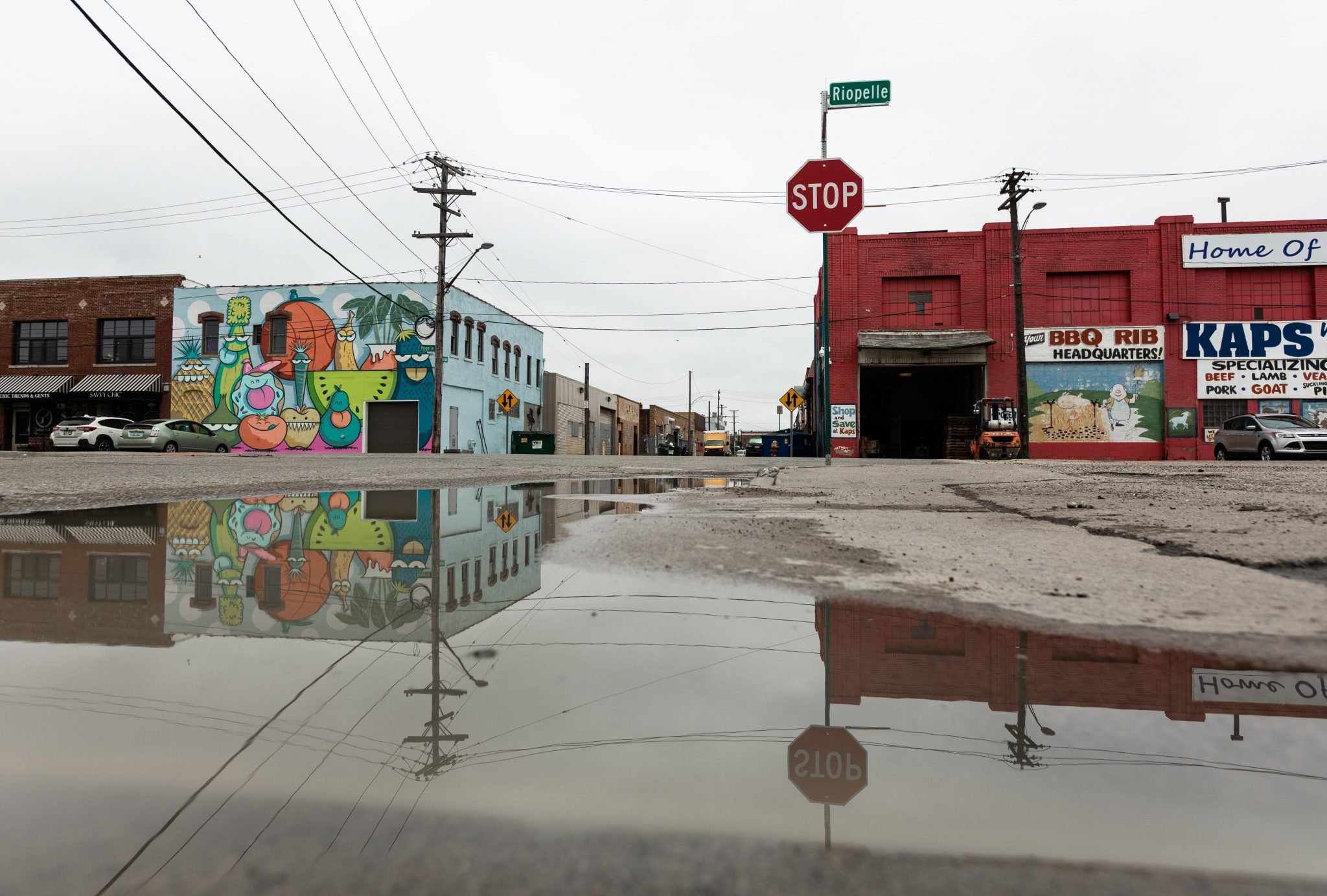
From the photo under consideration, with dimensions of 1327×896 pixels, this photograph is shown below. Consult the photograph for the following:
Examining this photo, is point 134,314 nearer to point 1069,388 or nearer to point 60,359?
point 60,359

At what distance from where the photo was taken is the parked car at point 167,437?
25.6 m

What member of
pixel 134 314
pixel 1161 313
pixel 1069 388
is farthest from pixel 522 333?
pixel 1161 313

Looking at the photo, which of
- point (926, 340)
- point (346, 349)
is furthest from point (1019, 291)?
point (346, 349)

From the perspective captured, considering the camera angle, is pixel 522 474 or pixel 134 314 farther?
pixel 134 314

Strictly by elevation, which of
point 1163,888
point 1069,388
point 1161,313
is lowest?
point 1163,888

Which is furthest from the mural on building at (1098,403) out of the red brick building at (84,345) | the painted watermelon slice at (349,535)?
the red brick building at (84,345)

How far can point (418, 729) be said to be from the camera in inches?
54.2

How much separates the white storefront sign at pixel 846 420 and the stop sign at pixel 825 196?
19535mm

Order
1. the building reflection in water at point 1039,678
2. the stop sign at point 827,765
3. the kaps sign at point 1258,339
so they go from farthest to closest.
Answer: the kaps sign at point 1258,339
the building reflection in water at point 1039,678
the stop sign at point 827,765

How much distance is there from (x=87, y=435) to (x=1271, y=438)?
122ft

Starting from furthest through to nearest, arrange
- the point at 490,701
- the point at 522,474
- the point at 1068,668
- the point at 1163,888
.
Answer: the point at 522,474, the point at 1068,668, the point at 490,701, the point at 1163,888

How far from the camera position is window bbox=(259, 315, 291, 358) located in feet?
119

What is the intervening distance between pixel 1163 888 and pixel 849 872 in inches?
15.0

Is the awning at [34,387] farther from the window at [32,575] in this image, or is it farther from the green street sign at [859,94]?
the window at [32,575]
